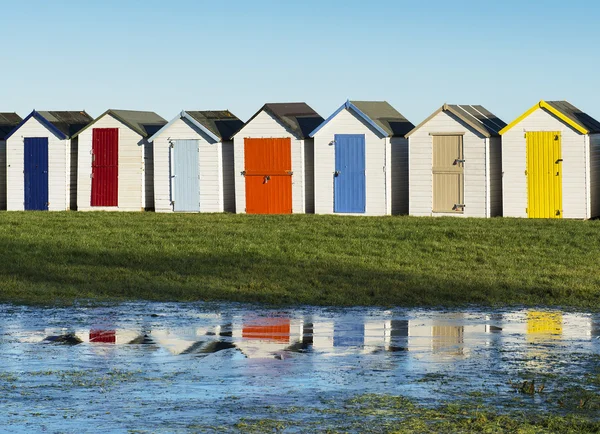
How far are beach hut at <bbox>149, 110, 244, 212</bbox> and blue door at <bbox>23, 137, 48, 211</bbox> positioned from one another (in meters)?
3.90

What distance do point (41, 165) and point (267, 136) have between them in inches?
301

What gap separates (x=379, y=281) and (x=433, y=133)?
1443 centimetres

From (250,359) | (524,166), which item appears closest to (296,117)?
(524,166)

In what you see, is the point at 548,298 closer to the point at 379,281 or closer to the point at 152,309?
the point at 379,281

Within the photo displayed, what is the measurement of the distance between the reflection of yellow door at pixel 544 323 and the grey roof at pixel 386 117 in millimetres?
18166

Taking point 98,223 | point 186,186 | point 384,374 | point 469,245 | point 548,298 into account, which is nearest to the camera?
point 384,374

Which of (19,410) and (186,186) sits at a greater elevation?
(186,186)

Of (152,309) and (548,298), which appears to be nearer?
(152,309)

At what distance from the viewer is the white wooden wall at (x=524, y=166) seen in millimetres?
30062

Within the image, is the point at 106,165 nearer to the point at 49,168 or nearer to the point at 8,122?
the point at 49,168

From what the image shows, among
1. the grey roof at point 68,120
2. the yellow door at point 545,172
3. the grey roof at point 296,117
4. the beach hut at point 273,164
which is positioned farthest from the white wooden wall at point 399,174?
the grey roof at point 68,120

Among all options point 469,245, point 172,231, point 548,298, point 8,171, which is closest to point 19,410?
point 548,298

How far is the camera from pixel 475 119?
1244 inches

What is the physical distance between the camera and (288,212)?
33.1 meters
